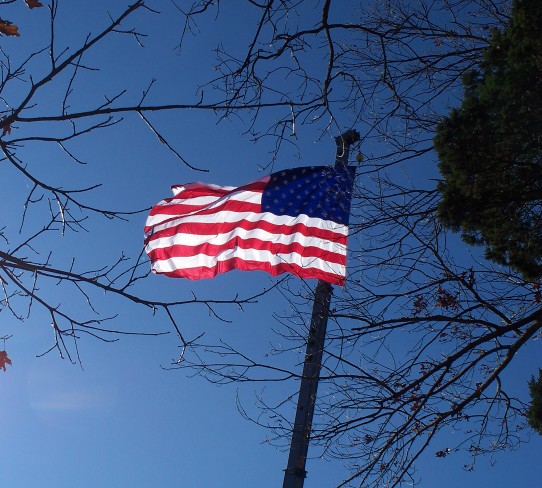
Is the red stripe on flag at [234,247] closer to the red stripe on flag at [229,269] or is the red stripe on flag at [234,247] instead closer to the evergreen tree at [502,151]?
the red stripe on flag at [229,269]

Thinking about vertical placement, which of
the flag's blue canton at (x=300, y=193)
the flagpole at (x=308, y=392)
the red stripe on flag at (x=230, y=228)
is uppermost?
the flag's blue canton at (x=300, y=193)

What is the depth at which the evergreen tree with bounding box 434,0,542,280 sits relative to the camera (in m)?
6.59

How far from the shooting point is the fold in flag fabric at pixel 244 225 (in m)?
9.34

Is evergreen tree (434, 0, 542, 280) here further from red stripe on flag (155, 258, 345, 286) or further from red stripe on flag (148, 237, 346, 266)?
red stripe on flag (155, 258, 345, 286)

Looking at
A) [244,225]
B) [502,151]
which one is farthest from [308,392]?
[244,225]

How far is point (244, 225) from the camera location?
33.2 ft

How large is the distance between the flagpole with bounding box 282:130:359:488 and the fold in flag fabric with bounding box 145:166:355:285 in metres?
1.73

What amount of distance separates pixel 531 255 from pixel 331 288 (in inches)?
81.5

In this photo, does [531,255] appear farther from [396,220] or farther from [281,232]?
[281,232]

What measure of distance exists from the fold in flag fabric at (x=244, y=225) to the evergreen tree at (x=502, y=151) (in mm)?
1960

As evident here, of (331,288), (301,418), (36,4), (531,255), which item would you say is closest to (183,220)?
(331,288)

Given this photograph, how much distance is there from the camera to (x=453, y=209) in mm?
7039

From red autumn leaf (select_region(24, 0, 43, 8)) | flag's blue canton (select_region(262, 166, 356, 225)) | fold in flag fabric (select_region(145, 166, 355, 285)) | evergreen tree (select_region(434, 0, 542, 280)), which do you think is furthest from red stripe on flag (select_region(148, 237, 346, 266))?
red autumn leaf (select_region(24, 0, 43, 8))

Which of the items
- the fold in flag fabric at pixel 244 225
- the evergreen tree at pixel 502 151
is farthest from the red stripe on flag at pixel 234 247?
the evergreen tree at pixel 502 151
